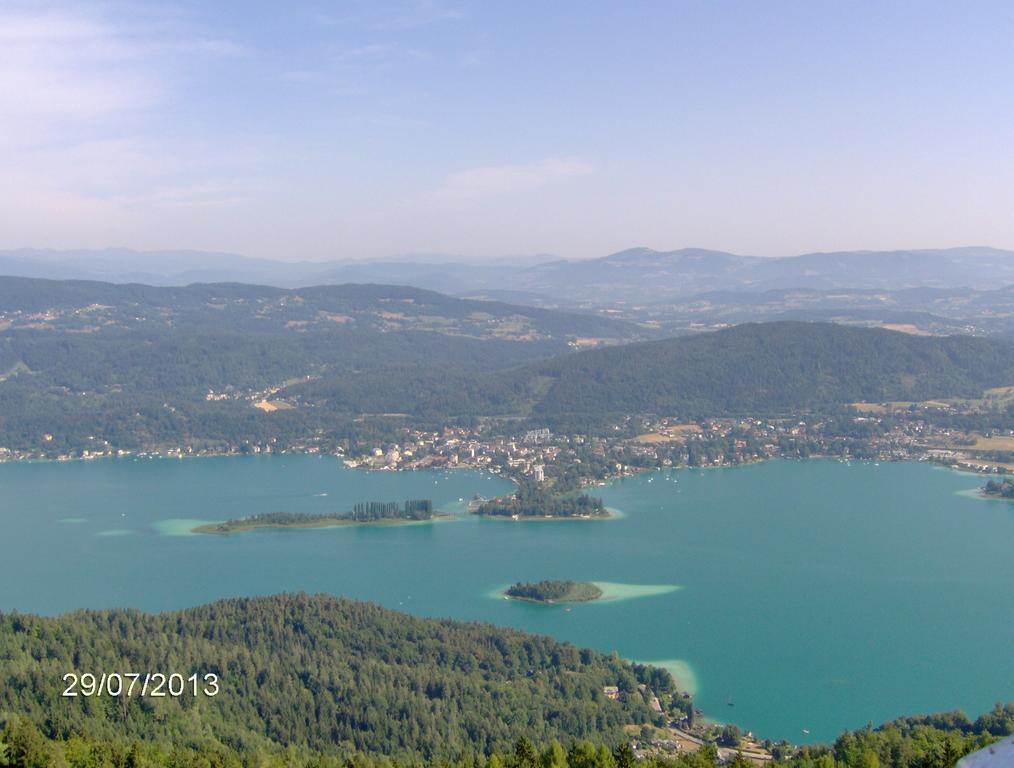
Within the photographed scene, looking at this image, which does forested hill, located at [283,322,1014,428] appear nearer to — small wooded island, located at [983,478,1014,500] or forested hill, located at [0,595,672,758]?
small wooded island, located at [983,478,1014,500]

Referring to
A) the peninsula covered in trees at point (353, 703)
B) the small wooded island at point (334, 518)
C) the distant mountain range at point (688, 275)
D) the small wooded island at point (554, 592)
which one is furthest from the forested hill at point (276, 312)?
the peninsula covered in trees at point (353, 703)

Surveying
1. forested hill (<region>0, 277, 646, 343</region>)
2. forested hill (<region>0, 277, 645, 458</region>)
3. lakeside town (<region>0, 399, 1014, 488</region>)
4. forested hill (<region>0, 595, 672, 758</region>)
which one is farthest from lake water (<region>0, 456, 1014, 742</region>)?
forested hill (<region>0, 277, 646, 343</region>)

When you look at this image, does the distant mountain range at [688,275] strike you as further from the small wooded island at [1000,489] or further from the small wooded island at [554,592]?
the small wooded island at [554,592]

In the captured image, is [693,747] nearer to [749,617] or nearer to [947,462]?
[749,617]

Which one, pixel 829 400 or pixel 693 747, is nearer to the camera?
pixel 693 747

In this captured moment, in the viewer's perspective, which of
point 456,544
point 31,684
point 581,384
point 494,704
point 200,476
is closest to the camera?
point 31,684

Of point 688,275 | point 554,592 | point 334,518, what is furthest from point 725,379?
point 688,275

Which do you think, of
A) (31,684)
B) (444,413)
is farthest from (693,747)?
(444,413)
